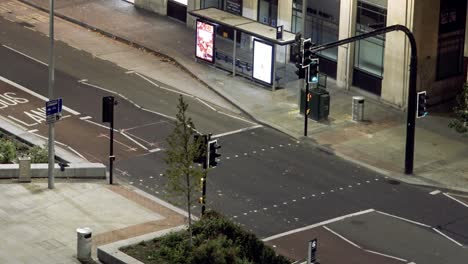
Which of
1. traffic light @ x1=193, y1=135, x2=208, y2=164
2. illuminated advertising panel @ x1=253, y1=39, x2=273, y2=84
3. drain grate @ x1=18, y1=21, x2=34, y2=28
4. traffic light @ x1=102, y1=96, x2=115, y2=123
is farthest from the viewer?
drain grate @ x1=18, y1=21, x2=34, y2=28

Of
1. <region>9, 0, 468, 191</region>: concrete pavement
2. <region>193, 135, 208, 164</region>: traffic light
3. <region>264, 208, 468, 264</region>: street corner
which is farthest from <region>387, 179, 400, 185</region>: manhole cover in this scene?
<region>193, 135, 208, 164</region>: traffic light

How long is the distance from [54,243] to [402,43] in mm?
20881

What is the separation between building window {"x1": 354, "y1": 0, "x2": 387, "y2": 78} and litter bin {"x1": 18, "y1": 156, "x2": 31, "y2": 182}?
59.4 ft

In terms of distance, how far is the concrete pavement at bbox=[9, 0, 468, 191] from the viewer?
1983 inches

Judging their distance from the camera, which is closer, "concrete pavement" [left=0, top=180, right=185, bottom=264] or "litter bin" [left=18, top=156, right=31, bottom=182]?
"concrete pavement" [left=0, top=180, right=185, bottom=264]

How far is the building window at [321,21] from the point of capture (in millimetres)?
59969

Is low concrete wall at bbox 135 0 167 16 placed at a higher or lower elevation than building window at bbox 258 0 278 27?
lower

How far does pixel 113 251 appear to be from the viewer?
3922cm

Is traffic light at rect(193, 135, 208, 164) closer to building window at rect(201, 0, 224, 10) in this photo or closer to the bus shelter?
the bus shelter

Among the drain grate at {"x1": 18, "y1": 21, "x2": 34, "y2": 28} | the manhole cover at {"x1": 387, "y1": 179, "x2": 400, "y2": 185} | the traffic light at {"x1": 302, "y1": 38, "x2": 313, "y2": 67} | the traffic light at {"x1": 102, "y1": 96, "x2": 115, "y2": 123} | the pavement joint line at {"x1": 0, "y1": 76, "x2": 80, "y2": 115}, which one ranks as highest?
the traffic light at {"x1": 302, "y1": 38, "x2": 313, "y2": 67}

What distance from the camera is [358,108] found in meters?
54.7

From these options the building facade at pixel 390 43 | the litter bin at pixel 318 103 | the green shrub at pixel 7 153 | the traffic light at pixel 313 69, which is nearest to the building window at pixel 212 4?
the building facade at pixel 390 43

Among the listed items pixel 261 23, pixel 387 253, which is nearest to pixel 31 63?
pixel 261 23

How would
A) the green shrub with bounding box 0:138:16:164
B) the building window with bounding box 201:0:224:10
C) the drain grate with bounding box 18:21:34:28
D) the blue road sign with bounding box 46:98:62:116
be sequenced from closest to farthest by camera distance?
1. the blue road sign with bounding box 46:98:62:116
2. the green shrub with bounding box 0:138:16:164
3. the building window with bounding box 201:0:224:10
4. the drain grate with bounding box 18:21:34:28
